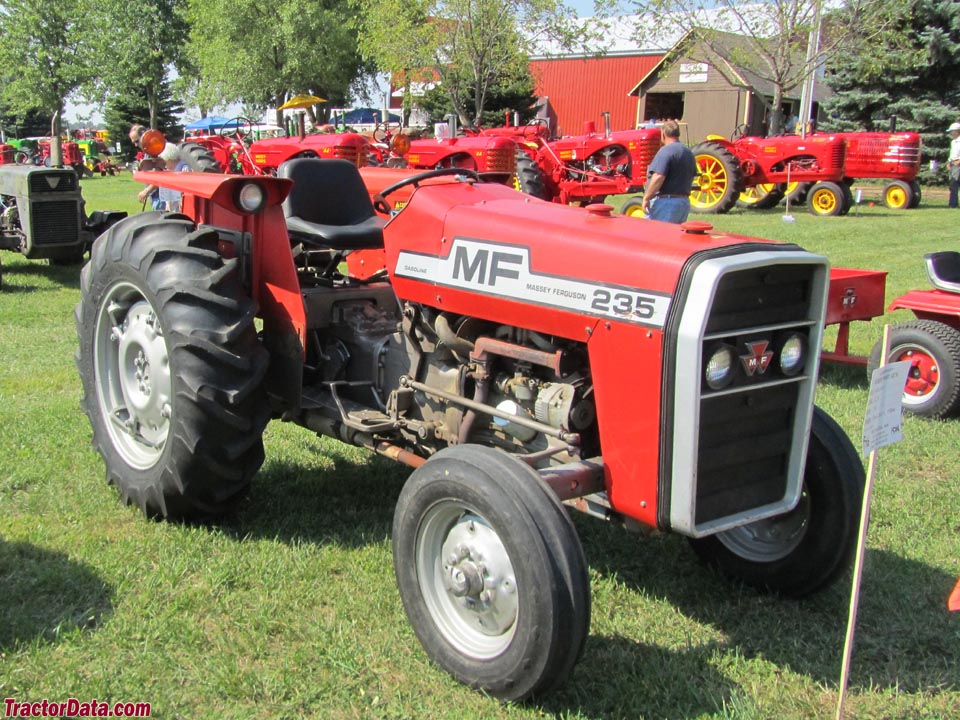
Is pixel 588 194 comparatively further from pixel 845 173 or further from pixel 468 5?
pixel 468 5

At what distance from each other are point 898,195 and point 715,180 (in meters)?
4.39

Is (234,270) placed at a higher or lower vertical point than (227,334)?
higher

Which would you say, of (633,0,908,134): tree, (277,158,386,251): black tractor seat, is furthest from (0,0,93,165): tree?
(277,158,386,251): black tractor seat

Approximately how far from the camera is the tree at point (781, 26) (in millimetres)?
19641

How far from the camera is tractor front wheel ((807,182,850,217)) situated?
17.0 metres

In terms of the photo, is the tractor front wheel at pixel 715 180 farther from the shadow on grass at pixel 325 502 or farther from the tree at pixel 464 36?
the shadow on grass at pixel 325 502

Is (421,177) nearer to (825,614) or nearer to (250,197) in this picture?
(250,197)

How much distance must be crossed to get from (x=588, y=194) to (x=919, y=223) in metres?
5.74

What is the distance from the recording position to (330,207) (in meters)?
4.41

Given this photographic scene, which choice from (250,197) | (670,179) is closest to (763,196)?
(670,179)

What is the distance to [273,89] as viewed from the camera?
3553cm

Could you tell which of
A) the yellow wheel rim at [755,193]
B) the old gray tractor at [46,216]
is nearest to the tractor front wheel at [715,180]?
the yellow wheel rim at [755,193]

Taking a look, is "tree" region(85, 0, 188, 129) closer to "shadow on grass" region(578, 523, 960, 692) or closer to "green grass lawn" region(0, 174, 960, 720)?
"green grass lawn" region(0, 174, 960, 720)

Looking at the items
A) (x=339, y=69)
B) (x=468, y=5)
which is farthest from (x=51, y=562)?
(x=339, y=69)
